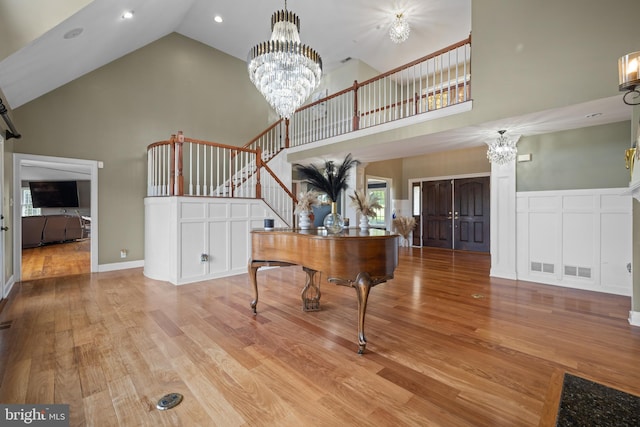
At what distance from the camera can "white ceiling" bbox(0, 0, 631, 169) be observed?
345 cm

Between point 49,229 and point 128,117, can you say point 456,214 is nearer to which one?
point 128,117

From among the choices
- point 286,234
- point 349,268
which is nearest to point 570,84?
point 349,268

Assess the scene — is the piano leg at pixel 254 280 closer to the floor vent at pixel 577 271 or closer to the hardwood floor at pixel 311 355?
the hardwood floor at pixel 311 355

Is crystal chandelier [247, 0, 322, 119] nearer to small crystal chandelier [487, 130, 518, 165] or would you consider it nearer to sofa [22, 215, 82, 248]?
small crystal chandelier [487, 130, 518, 165]

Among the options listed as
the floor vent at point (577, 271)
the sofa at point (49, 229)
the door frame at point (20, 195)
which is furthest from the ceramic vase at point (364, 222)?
the sofa at point (49, 229)

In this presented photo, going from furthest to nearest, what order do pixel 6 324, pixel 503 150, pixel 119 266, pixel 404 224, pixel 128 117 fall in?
pixel 404 224, pixel 128 117, pixel 119 266, pixel 503 150, pixel 6 324

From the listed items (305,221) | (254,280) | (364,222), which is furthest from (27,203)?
(364,222)

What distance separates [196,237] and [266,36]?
531 centimetres

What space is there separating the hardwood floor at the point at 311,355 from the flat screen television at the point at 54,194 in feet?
25.4

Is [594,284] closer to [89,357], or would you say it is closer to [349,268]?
[349,268]

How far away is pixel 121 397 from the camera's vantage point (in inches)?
68.7

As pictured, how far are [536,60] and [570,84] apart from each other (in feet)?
1.70

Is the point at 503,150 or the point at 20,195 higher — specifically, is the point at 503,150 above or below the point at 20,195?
above

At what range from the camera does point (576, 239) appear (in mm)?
4277
